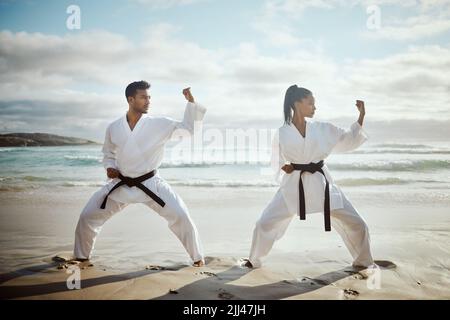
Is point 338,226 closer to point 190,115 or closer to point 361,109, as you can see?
point 361,109

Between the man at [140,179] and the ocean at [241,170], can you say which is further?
the ocean at [241,170]

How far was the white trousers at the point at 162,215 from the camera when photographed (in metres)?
3.57

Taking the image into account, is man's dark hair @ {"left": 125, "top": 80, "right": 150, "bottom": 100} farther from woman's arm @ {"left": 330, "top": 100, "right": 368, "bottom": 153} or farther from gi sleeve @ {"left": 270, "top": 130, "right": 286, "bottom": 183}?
woman's arm @ {"left": 330, "top": 100, "right": 368, "bottom": 153}

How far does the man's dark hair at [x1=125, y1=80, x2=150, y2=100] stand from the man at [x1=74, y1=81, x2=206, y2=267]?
1 cm

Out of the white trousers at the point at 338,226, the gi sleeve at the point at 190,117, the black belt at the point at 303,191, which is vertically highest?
the gi sleeve at the point at 190,117

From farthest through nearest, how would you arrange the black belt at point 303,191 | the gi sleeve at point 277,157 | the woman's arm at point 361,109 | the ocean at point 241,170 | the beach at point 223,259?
the ocean at point 241,170, the gi sleeve at point 277,157, the woman's arm at point 361,109, the black belt at point 303,191, the beach at point 223,259

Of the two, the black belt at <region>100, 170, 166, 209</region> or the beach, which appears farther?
the black belt at <region>100, 170, 166, 209</region>

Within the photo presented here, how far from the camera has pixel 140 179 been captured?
3.61m

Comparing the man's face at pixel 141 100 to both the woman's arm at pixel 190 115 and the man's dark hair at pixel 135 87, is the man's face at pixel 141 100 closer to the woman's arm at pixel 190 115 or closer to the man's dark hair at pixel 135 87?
the man's dark hair at pixel 135 87

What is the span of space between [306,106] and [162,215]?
5.51 feet

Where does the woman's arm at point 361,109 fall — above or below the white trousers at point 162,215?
above

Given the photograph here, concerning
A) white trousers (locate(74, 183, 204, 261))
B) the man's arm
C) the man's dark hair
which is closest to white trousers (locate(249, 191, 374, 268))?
white trousers (locate(74, 183, 204, 261))

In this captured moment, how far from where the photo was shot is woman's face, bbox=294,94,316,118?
11.9ft

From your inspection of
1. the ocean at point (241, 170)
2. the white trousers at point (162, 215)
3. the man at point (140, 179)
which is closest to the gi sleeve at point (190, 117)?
the man at point (140, 179)
